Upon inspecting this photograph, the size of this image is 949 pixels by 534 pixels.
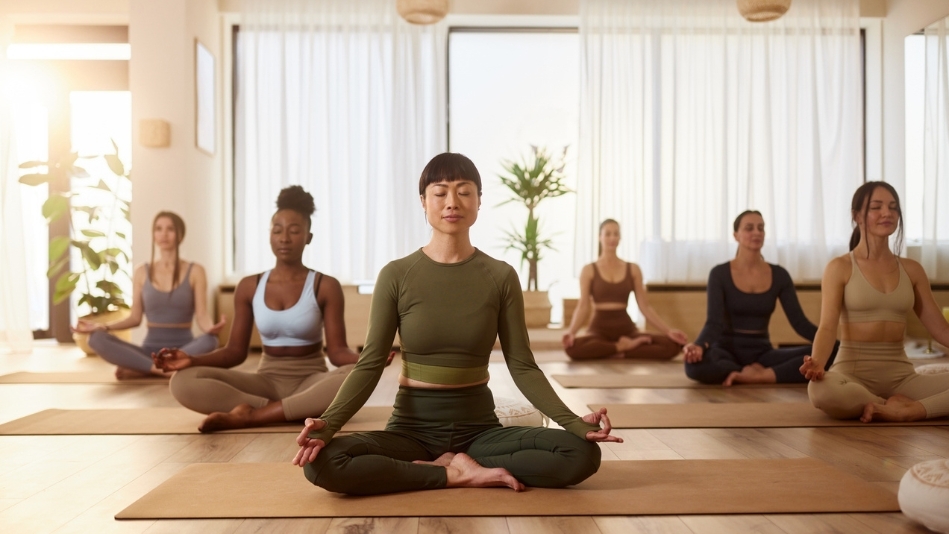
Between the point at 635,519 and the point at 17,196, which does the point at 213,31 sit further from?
the point at 635,519

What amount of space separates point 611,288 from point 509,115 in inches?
85.5

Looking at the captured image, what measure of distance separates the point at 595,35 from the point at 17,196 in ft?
14.8

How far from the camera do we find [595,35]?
672 cm

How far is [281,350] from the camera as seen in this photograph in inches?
131

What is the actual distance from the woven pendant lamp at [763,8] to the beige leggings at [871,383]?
2.70 metres

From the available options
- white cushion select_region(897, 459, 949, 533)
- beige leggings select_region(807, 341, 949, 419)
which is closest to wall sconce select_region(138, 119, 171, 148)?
beige leggings select_region(807, 341, 949, 419)

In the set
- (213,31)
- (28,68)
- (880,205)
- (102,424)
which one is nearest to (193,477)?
(102,424)

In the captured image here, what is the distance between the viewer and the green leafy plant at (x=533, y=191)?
662cm

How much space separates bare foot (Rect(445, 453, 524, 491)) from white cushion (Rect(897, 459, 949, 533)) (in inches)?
34.1

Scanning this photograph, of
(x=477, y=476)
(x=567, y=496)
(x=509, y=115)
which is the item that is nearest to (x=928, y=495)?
(x=567, y=496)

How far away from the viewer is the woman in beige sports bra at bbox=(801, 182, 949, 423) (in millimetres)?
3162

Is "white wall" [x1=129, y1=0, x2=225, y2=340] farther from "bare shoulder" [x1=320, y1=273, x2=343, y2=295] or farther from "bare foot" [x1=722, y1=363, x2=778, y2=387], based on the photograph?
"bare foot" [x1=722, y1=363, x2=778, y2=387]

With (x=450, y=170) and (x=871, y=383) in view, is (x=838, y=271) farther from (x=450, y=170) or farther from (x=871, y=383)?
(x=450, y=170)

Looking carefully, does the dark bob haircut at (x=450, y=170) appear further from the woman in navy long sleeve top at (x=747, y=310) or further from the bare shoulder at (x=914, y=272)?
the woman in navy long sleeve top at (x=747, y=310)
